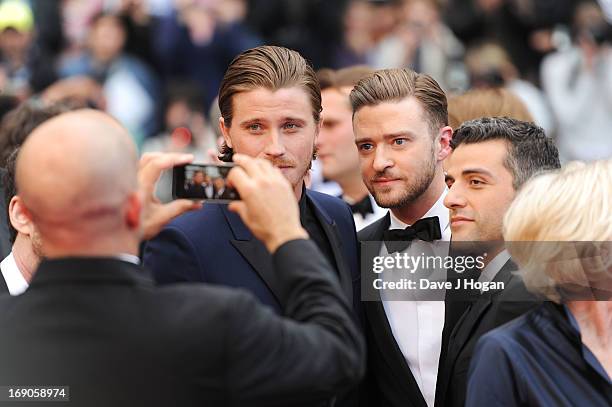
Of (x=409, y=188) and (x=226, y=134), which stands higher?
(x=226, y=134)

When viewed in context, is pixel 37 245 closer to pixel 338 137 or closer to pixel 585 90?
pixel 338 137

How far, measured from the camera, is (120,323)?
7.93ft

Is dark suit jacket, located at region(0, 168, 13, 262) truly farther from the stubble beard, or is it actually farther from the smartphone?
the smartphone

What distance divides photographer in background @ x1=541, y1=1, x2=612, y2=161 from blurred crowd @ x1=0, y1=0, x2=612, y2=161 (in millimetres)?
12

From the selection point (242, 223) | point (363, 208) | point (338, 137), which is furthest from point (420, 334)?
point (338, 137)

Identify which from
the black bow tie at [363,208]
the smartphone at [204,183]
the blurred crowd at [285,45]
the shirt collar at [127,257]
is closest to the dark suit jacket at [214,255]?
the smartphone at [204,183]

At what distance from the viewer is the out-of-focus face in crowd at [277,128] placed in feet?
11.4

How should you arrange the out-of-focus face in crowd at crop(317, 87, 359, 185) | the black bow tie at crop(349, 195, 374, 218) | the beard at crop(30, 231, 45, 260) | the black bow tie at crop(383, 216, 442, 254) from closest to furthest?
the beard at crop(30, 231, 45, 260) → the black bow tie at crop(383, 216, 442, 254) → the black bow tie at crop(349, 195, 374, 218) → the out-of-focus face in crowd at crop(317, 87, 359, 185)

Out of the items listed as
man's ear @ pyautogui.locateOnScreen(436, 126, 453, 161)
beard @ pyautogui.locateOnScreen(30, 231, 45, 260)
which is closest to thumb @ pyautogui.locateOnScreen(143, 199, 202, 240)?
beard @ pyautogui.locateOnScreen(30, 231, 45, 260)

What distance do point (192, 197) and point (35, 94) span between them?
26.1 feet

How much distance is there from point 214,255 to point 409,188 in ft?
3.17

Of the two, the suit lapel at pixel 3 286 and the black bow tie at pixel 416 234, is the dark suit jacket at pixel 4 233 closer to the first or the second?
the suit lapel at pixel 3 286

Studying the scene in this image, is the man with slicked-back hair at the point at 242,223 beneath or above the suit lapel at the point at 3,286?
above

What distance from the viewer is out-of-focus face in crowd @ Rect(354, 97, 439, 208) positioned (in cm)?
389
